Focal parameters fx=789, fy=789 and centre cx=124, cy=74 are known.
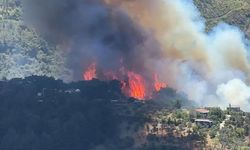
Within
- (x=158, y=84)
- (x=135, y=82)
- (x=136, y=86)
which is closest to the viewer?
(x=136, y=86)

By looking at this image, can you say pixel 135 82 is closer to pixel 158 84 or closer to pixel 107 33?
pixel 158 84

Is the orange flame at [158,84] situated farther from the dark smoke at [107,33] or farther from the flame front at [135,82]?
the dark smoke at [107,33]

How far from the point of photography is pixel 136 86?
7470 inches

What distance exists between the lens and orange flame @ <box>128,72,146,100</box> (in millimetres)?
187875

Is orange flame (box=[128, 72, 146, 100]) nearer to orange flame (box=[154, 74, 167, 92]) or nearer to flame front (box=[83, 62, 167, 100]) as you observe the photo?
flame front (box=[83, 62, 167, 100])

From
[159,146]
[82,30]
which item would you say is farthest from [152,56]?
[159,146]

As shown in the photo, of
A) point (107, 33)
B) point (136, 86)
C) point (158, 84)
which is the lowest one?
point (136, 86)

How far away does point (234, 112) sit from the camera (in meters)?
164

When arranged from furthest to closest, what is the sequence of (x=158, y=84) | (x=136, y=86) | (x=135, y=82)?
(x=158, y=84)
(x=135, y=82)
(x=136, y=86)

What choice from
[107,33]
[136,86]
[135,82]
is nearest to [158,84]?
[135,82]

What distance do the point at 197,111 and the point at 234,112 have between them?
25.2ft

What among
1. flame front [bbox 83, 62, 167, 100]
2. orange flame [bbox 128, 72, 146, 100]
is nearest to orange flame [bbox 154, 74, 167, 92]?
flame front [bbox 83, 62, 167, 100]

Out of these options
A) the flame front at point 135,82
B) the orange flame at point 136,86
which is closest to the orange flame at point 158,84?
the flame front at point 135,82

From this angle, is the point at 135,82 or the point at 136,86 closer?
the point at 136,86
